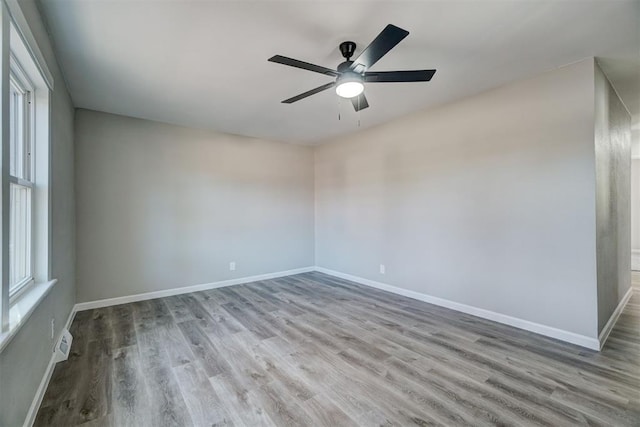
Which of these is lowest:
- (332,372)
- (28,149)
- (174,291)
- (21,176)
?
(332,372)

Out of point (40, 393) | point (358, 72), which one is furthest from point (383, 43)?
point (40, 393)

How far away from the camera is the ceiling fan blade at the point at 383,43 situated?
1625mm

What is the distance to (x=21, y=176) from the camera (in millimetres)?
2023

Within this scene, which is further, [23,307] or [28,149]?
[28,149]

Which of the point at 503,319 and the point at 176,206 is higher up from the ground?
the point at 176,206

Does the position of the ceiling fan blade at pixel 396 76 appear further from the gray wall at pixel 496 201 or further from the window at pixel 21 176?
the window at pixel 21 176

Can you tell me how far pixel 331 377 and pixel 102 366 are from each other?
1.88m

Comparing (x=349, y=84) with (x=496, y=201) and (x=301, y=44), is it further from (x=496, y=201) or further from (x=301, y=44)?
(x=496, y=201)

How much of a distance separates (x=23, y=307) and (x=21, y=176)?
969 millimetres

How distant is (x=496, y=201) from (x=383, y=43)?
2.31 meters

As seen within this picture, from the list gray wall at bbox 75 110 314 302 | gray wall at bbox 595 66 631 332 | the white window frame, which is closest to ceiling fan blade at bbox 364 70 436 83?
gray wall at bbox 595 66 631 332

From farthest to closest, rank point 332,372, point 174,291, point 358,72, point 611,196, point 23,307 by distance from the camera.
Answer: point 174,291
point 611,196
point 332,372
point 358,72
point 23,307

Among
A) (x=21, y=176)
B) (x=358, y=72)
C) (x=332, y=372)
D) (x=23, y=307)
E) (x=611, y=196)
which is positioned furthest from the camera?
(x=611, y=196)

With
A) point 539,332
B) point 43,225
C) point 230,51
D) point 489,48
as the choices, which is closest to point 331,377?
point 539,332
